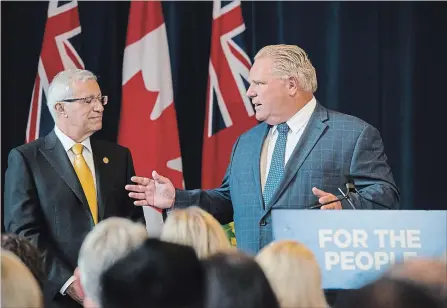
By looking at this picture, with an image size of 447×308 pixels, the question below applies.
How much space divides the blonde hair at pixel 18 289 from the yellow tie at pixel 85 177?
74.8 inches

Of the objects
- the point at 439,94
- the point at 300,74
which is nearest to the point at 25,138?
the point at 300,74

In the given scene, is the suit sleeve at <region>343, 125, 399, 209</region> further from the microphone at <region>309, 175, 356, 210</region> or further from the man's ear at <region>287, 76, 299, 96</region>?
the man's ear at <region>287, 76, 299, 96</region>

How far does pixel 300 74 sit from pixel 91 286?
2052 millimetres

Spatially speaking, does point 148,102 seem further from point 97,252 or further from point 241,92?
point 97,252

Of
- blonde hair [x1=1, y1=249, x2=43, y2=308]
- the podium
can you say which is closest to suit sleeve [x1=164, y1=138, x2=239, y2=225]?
the podium

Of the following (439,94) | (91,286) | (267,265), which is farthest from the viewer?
(439,94)

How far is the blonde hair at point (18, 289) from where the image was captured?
174cm

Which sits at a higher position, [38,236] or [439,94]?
[439,94]

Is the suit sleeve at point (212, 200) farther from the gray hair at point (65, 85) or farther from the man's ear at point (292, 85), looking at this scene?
the gray hair at point (65, 85)

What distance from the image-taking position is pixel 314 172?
11.9 ft

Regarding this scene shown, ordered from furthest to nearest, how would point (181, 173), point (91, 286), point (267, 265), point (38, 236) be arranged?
point (181, 173) < point (38, 236) < point (267, 265) < point (91, 286)

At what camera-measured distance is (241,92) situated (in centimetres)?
521

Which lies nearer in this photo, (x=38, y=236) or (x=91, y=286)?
(x=91, y=286)

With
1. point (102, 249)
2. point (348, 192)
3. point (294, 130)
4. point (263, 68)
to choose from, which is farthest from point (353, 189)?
point (102, 249)
